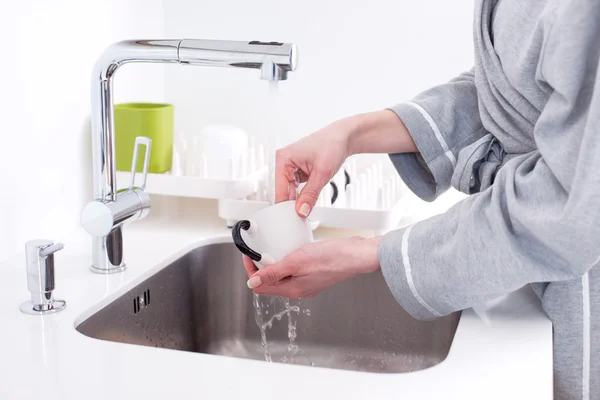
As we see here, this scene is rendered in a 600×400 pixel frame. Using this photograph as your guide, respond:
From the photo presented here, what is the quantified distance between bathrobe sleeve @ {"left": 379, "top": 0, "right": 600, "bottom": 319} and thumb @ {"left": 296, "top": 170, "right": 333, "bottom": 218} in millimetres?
121

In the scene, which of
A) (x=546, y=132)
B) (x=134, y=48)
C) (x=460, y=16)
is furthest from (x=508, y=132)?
(x=460, y=16)

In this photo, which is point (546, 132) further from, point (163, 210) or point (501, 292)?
point (163, 210)

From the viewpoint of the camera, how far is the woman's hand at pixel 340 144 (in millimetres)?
1066

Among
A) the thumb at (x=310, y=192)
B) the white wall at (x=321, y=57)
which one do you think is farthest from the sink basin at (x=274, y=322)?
the white wall at (x=321, y=57)

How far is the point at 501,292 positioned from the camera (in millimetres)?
814

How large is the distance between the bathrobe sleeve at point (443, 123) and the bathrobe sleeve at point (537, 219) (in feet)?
0.66

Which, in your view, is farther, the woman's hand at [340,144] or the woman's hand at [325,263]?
the woman's hand at [340,144]

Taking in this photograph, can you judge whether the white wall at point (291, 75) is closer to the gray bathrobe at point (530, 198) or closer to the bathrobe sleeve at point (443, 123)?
the bathrobe sleeve at point (443, 123)

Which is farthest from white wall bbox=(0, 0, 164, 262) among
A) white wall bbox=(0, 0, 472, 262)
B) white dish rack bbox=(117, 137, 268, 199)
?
white dish rack bbox=(117, 137, 268, 199)

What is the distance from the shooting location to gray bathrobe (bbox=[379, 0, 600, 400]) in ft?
2.38

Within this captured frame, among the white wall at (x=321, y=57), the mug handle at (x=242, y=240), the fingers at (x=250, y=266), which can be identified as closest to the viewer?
the mug handle at (x=242, y=240)

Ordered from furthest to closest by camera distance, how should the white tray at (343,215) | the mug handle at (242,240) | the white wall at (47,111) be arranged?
the white tray at (343,215) < the white wall at (47,111) < the mug handle at (242,240)

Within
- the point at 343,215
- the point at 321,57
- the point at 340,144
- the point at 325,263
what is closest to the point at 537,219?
the point at 325,263

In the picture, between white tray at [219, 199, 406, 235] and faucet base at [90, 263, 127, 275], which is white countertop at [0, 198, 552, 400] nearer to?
faucet base at [90, 263, 127, 275]
